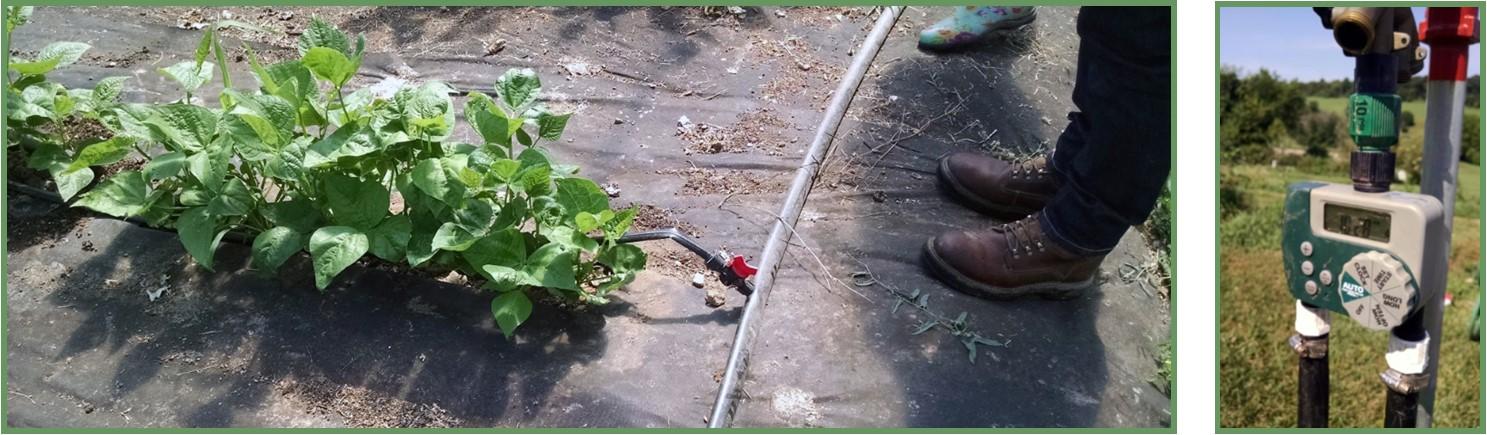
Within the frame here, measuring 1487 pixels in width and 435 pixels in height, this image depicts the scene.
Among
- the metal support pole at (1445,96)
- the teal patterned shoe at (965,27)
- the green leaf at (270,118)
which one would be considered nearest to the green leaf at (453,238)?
the green leaf at (270,118)

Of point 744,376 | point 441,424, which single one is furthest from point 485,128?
point 744,376

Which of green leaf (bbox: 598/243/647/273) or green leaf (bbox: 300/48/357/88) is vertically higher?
green leaf (bbox: 300/48/357/88)

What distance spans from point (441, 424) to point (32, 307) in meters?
0.93

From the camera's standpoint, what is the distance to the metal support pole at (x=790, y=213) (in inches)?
69.0

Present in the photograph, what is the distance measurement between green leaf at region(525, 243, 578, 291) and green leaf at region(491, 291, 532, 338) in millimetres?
56

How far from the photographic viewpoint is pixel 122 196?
184cm

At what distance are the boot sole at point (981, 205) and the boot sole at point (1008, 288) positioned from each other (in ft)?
1.13

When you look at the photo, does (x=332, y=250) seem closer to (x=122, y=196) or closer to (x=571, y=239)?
(x=571, y=239)

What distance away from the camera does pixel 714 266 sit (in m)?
1.96

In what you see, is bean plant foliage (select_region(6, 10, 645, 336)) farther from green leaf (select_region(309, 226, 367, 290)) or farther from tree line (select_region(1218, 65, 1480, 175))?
tree line (select_region(1218, 65, 1480, 175))

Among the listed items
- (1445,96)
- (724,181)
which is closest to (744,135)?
(724,181)

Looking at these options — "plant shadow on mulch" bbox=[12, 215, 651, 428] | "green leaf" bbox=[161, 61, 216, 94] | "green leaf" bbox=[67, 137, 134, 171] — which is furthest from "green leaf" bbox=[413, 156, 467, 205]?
"green leaf" bbox=[67, 137, 134, 171]

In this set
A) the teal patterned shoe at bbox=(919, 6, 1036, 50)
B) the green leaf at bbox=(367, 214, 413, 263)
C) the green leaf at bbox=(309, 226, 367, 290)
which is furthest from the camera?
the teal patterned shoe at bbox=(919, 6, 1036, 50)

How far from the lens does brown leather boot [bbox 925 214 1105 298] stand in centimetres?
206
